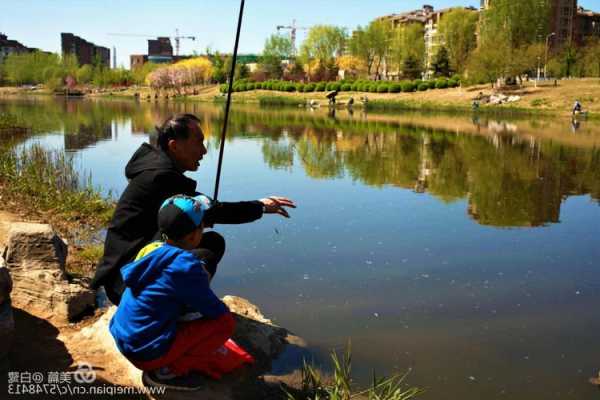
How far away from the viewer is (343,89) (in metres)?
64.4

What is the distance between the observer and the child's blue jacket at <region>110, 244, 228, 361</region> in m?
2.83

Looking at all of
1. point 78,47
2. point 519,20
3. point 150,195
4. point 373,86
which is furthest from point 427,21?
point 150,195

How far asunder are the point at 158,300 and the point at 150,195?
0.73m

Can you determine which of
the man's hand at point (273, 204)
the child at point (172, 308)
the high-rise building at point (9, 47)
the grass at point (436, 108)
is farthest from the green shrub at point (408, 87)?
the high-rise building at point (9, 47)

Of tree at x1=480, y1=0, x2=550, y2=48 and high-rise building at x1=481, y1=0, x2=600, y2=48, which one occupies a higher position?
high-rise building at x1=481, y1=0, x2=600, y2=48

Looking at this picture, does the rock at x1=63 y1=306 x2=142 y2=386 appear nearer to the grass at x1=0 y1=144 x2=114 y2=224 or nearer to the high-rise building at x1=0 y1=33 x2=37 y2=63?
the grass at x1=0 y1=144 x2=114 y2=224

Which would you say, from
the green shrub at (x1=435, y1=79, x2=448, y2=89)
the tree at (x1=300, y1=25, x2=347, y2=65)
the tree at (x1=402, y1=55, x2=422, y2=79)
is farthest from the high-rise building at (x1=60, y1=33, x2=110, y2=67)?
the green shrub at (x1=435, y1=79, x2=448, y2=89)

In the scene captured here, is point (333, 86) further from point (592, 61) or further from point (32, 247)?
point (32, 247)

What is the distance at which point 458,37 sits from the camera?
7181 centimetres

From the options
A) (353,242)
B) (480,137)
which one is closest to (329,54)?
(480,137)

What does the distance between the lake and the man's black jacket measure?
1.69 metres

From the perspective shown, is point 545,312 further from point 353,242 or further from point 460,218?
point 460,218

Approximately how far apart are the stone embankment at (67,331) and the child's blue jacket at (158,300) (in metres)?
0.34

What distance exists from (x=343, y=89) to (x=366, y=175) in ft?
171
